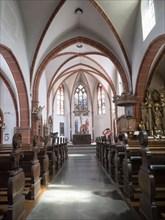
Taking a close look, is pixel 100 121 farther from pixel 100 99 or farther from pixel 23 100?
pixel 23 100

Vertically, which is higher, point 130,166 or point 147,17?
point 147,17

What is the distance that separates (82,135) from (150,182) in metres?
18.8

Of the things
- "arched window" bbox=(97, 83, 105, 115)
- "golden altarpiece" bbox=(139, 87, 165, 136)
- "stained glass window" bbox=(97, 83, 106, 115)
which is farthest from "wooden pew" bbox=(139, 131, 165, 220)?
"arched window" bbox=(97, 83, 105, 115)

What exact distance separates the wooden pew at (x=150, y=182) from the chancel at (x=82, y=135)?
15 millimetres

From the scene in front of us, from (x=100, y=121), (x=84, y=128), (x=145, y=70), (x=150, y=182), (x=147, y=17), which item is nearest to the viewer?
(x=150, y=182)

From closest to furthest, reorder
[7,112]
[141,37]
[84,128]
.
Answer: [141,37] → [7,112] → [84,128]

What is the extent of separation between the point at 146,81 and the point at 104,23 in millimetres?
4420

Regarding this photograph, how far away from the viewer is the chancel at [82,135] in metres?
3.48

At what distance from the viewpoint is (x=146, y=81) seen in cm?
1334

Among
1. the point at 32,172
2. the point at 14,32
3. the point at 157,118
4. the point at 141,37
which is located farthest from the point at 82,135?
the point at 32,172

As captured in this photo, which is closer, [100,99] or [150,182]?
[150,182]

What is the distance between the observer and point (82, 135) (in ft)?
71.2

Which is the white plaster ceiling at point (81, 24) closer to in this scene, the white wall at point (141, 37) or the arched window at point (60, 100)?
the white wall at point (141, 37)

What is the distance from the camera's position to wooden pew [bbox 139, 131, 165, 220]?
296 cm
